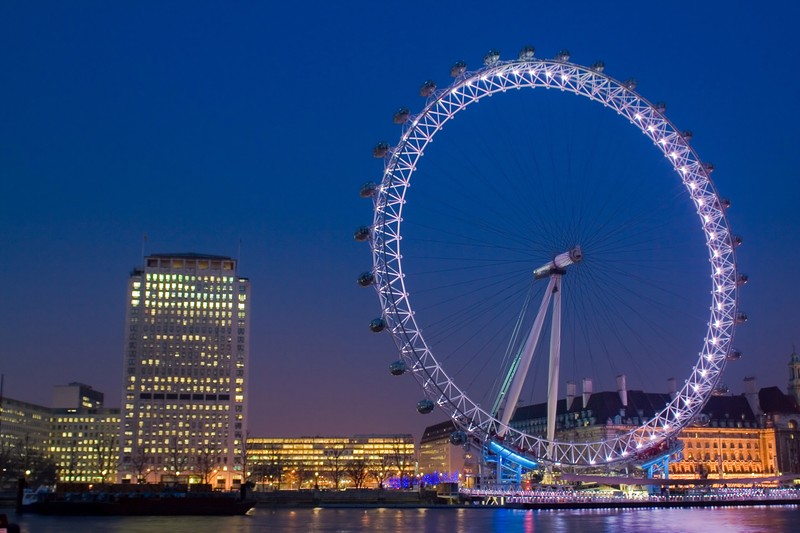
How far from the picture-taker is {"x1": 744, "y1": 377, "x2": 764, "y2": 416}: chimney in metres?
158

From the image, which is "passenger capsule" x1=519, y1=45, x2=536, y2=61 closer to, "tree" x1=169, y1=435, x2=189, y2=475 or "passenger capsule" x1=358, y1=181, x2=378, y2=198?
"passenger capsule" x1=358, y1=181, x2=378, y2=198

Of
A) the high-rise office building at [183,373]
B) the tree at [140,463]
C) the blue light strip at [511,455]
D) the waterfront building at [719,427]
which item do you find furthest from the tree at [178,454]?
the blue light strip at [511,455]

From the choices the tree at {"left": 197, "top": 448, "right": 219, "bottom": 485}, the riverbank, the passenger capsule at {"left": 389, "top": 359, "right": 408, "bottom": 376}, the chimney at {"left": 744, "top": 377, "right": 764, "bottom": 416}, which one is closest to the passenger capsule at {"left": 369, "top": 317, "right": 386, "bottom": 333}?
the passenger capsule at {"left": 389, "top": 359, "right": 408, "bottom": 376}

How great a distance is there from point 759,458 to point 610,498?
241 ft

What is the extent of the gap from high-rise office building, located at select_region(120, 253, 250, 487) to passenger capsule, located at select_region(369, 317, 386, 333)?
9217 centimetres

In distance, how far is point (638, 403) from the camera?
5920 inches

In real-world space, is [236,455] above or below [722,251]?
below

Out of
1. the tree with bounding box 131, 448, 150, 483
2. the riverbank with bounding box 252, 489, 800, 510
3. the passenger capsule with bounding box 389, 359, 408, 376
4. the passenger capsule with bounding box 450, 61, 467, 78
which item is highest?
the passenger capsule with bounding box 450, 61, 467, 78

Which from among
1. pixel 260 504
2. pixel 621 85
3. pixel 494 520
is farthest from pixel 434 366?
pixel 260 504

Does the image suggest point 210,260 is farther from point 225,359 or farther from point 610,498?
point 610,498

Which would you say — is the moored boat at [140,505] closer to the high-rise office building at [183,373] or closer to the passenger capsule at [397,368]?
the passenger capsule at [397,368]

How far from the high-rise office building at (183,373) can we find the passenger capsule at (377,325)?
302ft

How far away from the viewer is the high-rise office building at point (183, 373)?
496 feet

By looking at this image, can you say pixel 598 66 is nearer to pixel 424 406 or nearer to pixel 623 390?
pixel 424 406
